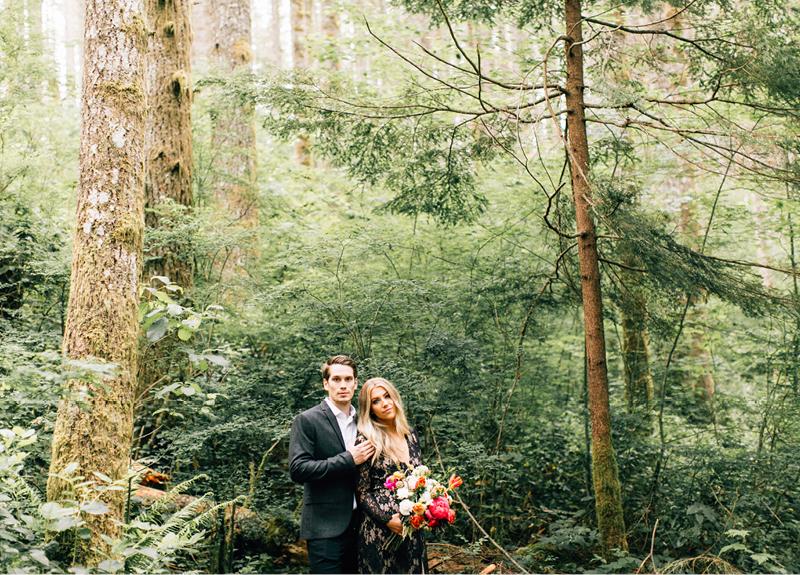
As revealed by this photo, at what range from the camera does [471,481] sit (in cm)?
586

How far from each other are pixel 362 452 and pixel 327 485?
0.29 m

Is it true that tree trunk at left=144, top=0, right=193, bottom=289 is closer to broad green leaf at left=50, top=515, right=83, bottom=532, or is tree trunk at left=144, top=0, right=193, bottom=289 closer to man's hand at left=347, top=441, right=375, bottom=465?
broad green leaf at left=50, top=515, right=83, bottom=532

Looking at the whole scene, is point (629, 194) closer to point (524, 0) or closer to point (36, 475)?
point (524, 0)

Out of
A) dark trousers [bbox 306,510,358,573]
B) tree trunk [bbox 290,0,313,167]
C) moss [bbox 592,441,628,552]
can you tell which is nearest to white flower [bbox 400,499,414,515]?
dark trousers [bbox 306,510,358,573]

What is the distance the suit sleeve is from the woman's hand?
0.35 metres

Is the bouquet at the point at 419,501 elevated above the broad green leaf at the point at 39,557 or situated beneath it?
elevated above

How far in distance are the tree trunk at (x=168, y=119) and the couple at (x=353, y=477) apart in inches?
152

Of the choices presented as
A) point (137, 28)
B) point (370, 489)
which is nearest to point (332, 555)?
point (370, 489)

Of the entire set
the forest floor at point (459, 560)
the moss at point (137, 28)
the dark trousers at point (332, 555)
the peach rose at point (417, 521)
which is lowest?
the forest floor at point (459, 560)

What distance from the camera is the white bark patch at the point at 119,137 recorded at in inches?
143

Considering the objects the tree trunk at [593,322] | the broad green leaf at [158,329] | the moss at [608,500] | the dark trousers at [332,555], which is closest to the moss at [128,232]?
the broad green leaf at [158,329]

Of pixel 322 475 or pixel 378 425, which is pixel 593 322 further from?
pixel 322 475

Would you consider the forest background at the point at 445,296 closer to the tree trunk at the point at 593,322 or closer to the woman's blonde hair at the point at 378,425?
the tree trunk at the point at 593,322

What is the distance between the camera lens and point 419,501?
9.27 feet
